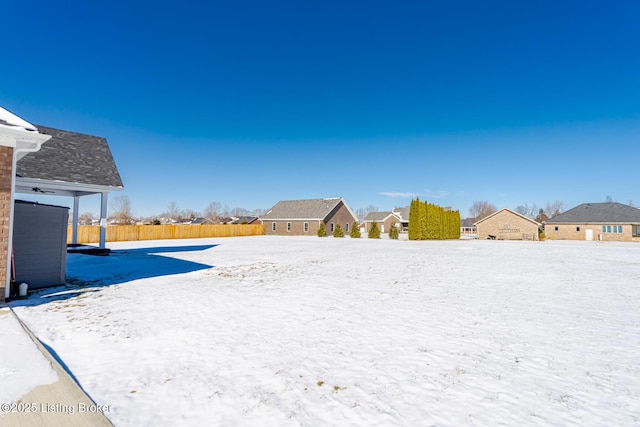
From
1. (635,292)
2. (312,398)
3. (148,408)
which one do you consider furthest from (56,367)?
(635,292)

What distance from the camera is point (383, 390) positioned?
138 inches

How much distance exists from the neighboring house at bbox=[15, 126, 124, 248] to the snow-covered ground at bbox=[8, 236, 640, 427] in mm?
6323

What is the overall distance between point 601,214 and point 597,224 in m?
1.71

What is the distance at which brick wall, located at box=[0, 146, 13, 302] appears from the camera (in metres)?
6.55

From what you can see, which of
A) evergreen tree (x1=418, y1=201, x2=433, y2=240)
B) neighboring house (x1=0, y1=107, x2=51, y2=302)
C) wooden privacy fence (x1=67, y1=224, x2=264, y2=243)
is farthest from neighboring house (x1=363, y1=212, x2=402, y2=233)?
neighboring house (x1=0, y1=107, x2=51, y2=302)

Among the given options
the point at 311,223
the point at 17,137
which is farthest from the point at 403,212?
the point at 17,137

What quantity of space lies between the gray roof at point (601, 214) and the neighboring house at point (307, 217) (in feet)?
91.0

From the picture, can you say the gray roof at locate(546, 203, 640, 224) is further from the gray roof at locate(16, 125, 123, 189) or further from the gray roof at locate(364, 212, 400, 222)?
the gray roof at locate(16, 125, 123, 189)

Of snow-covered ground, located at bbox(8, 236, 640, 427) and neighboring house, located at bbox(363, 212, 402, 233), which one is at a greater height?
neighboring house, located at bbox(363, 212, 402, 233)

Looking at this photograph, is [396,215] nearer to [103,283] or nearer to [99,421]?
[103,283]

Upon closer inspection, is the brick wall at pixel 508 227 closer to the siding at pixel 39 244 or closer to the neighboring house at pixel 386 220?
the neighboring house at pixel 386 220

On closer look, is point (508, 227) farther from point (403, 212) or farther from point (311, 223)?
point (403, 212)

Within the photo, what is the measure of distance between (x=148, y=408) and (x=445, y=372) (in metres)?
3.38

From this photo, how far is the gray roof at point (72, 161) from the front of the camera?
12602 mm
